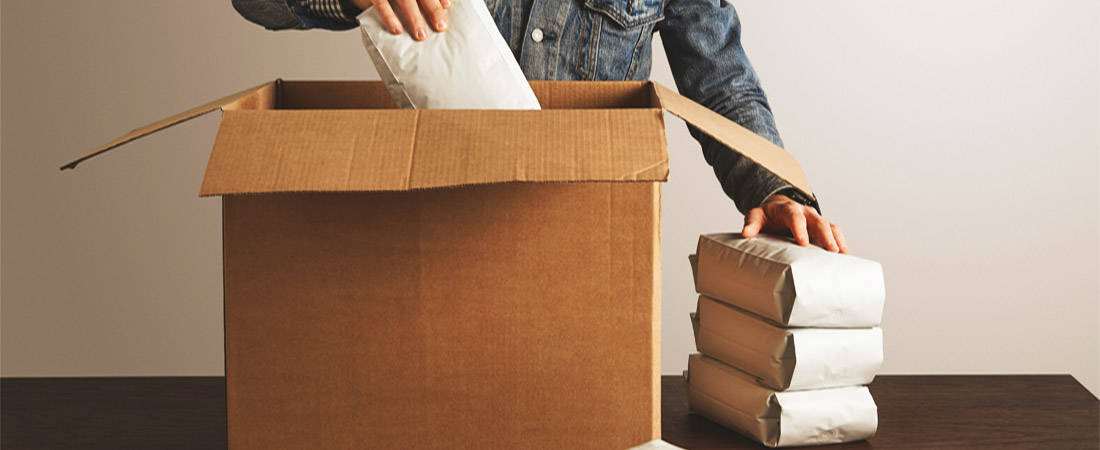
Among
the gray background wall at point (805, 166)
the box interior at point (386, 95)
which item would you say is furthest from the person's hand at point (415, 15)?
the gray background wall at point (805, 166)

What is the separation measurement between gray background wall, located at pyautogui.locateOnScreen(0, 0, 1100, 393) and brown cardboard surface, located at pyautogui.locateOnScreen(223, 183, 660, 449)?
203 cm

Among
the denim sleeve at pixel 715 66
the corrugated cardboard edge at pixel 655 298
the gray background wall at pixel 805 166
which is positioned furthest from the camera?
the gray background wall at pixel 805 166

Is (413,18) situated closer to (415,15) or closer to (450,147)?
(415,15)

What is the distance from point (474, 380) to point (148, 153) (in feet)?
7.63

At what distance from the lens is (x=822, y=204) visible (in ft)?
8.87

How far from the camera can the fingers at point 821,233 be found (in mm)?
931

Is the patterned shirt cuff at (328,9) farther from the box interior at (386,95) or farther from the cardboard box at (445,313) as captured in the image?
the cardboard box at (445,313)

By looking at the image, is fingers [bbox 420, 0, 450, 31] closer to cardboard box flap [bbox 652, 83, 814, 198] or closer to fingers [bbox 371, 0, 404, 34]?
fingers [bbox 371, 0, 404, 34]

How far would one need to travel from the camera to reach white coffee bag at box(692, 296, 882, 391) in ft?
2.70

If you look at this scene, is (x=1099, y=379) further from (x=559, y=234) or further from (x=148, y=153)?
(x=148, y=153)

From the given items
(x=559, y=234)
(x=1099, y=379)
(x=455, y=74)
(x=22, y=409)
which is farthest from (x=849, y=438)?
(x=1099, y=379)

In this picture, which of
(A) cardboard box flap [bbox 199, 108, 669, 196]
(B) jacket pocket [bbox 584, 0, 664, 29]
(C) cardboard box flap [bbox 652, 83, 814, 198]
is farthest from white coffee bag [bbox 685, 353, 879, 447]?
(B) jacket pocket [bbox 584, 0, 664, 29]

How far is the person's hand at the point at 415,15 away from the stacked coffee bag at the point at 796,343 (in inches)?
15.0

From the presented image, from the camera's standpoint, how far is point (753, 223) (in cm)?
96
